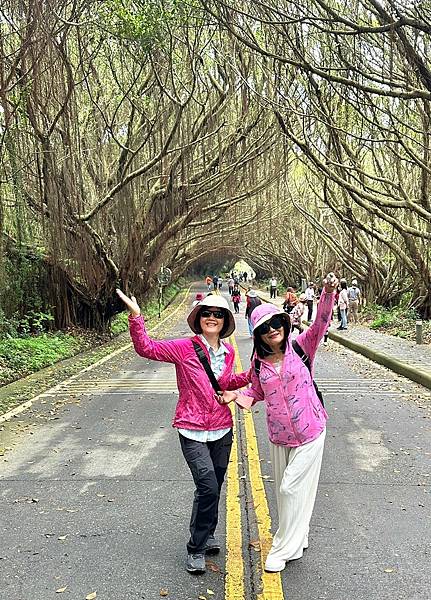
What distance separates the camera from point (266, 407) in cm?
434

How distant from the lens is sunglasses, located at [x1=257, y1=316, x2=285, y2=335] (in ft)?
13.7

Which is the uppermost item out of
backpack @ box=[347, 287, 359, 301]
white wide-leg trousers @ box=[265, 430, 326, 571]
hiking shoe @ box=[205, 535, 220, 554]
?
white wide-leg trousers @ box=[265, 430, 326, 571]

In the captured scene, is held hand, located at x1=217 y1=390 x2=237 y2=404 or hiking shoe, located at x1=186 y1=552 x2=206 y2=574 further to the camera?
held hand, located at x1=217 y1=390 x2=237 y2=404

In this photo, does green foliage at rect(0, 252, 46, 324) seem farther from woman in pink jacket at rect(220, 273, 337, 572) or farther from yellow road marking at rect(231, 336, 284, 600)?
woman in pink jacket at rect(220, 273, 337, 572)

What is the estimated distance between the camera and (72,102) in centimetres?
1502

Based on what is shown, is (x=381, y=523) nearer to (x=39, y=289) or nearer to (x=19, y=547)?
(x=19, y=547)

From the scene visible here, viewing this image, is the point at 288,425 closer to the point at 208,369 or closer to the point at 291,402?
the point at 291,402

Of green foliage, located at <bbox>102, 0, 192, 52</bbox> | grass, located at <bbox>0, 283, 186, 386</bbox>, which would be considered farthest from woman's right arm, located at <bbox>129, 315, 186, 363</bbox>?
green foliage, located at <bbox>102, 0, 192, 52</bbox>

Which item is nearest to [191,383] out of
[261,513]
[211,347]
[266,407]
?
[211,347]

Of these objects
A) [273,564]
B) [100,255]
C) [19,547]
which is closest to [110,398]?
[19,547]

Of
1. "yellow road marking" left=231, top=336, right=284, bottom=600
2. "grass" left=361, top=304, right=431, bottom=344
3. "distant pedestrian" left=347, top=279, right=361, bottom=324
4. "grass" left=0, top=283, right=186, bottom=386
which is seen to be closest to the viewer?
"yellow road marking" left=231, top=336, right=284, bottom=600

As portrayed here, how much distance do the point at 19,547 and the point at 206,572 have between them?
1.32m

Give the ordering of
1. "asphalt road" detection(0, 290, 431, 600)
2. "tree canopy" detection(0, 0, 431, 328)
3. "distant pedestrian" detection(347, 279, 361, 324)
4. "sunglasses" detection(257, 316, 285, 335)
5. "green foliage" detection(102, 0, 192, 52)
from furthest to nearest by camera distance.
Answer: "distant pedestrian" detection(347, 279, 361, 324), "green foliage" detection(102, 0, 192, 52), "tree canopy" detection(0, 0, 431, 328), "sunglasses" detection(257, 316, 285, 335), "asphalt road" detection(0, 290, 431, 600)

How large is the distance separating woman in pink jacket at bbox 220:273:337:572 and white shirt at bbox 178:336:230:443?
0.21m
